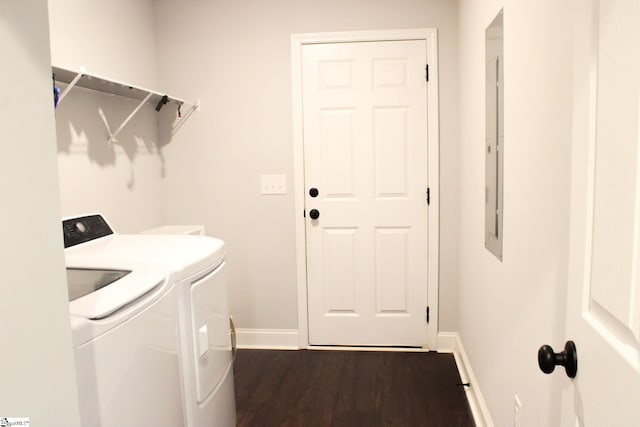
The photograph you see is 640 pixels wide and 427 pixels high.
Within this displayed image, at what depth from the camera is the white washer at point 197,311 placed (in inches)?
60.8

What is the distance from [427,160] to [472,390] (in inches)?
56.3

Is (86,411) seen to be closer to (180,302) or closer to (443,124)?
(180,302)

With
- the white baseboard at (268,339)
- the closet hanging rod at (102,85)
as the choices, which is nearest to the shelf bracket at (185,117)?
the closet hanging rod at (102,85)

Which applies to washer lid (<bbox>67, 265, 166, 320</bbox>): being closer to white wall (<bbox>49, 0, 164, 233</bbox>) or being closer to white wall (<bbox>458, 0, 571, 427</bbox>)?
white wall (<bbox>458, 0, 571, 427</bbox>)

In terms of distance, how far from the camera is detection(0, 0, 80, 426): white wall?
59 centimetres

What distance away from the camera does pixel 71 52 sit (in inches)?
92.0

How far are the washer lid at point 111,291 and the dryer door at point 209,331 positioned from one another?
0.81 feet

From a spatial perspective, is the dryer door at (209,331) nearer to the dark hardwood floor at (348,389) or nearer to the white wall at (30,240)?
the dark hardwood floor at (348,389)

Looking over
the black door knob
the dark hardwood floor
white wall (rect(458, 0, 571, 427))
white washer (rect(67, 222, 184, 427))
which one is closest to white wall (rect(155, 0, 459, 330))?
the dark hardwood floor

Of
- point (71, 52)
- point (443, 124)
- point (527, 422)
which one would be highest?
point (71, 52)

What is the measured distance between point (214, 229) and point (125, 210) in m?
0.64

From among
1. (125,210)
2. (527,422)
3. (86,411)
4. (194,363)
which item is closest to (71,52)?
(125,210)

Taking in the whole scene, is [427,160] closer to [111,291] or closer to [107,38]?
[107,38]

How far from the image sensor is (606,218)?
2.29ft
